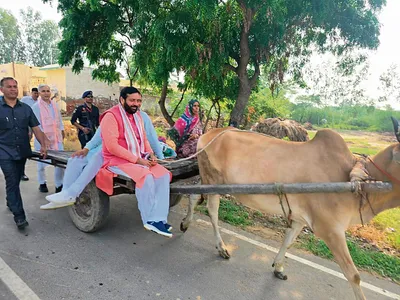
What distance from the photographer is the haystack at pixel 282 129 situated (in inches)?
371

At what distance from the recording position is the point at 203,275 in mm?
3051

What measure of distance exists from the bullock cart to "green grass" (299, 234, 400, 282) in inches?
66.4

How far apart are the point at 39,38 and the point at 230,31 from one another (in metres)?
48.8

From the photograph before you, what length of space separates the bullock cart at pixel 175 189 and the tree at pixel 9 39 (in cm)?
4732

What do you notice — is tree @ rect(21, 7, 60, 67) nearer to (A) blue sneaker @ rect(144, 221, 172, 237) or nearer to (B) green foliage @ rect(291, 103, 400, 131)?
(B) green foliage @ rect(291, 103, 400, 131)

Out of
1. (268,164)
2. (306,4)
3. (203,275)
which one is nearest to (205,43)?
(306,4)

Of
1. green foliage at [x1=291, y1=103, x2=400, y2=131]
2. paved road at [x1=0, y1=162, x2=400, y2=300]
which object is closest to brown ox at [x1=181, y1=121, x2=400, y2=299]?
paved road at [x1=0, y1=162, x2=400, y2=300]

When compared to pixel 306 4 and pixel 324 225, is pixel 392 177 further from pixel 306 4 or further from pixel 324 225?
pixel 306 4

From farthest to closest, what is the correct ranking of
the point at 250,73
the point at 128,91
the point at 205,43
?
1. the point at 250,73
2. the point at 205,43
3. the point at 128,91

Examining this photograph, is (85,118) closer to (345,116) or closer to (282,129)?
(282,129)

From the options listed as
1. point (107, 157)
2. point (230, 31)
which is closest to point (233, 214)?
point (107, 157)

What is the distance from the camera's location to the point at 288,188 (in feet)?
8.39

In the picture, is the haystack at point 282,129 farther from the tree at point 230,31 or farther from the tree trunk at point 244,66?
the tree trunk at point 244,66

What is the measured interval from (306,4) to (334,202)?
3.41 meters
